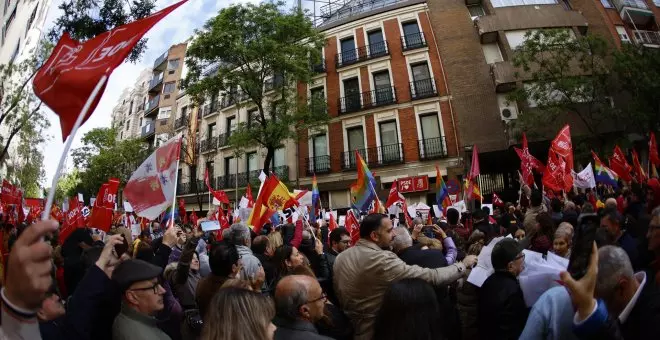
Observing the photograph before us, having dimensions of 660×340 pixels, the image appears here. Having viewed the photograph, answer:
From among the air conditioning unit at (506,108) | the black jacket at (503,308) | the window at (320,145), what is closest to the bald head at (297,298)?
the black jacket at (503,308)

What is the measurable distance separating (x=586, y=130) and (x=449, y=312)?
61.0ft

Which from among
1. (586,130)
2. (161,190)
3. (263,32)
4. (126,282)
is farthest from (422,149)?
(126,282)

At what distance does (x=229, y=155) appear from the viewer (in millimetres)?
→ 28109

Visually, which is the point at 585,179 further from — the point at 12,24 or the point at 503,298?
the point at 12,24

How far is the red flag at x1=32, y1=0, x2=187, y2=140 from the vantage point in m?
3.13

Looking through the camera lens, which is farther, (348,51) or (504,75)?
(348,51)

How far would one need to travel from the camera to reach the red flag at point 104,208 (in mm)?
7044

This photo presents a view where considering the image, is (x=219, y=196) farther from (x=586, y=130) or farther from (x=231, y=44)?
(x=586, y=130)

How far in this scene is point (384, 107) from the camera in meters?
21.7

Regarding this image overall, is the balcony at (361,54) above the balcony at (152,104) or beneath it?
beneath

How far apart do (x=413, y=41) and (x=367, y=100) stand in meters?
4.16

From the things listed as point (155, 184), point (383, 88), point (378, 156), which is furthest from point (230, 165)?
point (155, 184)

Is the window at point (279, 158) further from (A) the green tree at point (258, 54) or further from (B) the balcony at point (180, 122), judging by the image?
(B) the balcony at point (180, 122)

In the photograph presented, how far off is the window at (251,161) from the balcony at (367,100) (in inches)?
284
